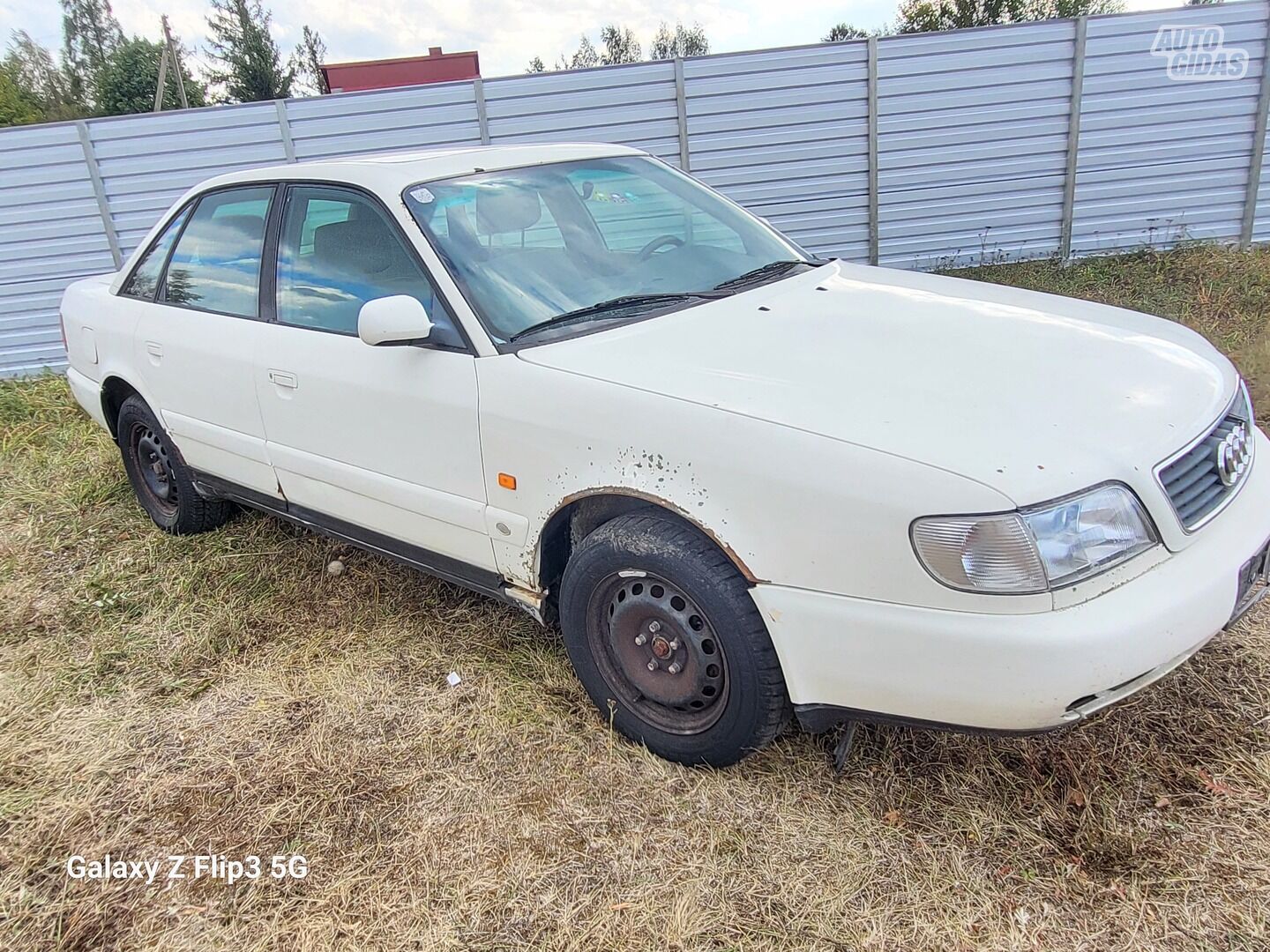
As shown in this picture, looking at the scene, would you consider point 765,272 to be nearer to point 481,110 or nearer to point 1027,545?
point 1027,545

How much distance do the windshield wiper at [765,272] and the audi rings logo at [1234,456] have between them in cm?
150

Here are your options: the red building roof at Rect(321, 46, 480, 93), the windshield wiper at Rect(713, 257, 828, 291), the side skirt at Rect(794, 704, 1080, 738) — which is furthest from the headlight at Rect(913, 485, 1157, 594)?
the red building roof at Rect(321, 46, 480, 93)

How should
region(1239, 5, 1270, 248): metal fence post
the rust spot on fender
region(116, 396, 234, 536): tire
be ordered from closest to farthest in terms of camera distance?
the rust spot on fender, region(116, 396, 234, 536): tire, region(1239, 5, 1270, 248): metal fence post

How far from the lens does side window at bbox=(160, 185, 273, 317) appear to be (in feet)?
11.3

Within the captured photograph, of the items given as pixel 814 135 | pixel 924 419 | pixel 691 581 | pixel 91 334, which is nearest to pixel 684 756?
pixel 691 581

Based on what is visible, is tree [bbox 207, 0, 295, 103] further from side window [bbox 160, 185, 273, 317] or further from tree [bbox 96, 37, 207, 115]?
side window [bbox 160, 185, 273, 317]

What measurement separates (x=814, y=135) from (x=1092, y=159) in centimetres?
259

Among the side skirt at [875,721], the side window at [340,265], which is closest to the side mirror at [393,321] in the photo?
the side window at [340,265]

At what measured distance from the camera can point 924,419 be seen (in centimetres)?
202

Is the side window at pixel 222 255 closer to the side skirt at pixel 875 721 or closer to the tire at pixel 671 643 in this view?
the tire at pixel 671 643

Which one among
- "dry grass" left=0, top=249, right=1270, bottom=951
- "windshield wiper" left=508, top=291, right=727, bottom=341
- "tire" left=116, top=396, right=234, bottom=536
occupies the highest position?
"windshield wiper" left=508, top=291, right=727, bottom=341

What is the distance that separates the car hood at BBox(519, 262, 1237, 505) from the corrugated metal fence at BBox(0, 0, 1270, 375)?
229 inches

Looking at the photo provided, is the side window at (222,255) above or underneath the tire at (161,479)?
above

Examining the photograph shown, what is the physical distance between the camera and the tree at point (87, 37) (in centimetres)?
3950
